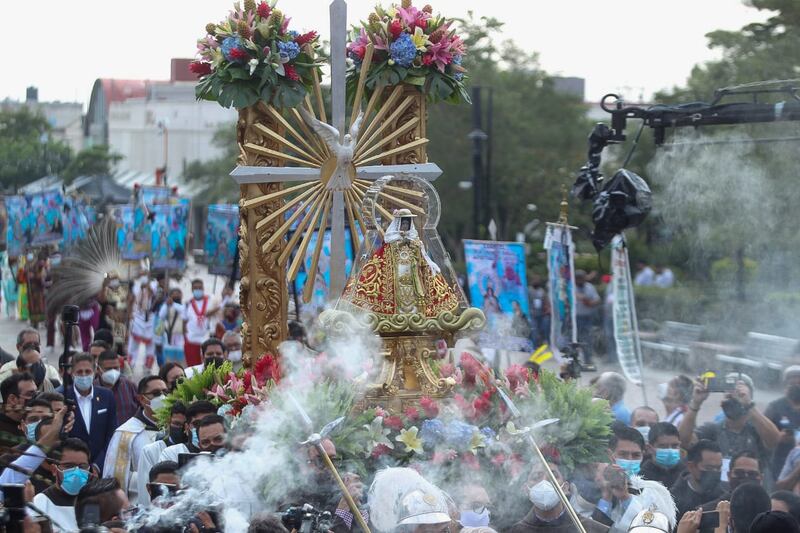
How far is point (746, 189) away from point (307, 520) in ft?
39.8

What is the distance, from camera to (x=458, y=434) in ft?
23.3

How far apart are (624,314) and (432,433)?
5.16 meters

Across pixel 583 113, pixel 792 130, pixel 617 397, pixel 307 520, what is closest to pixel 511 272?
pixel 792 130

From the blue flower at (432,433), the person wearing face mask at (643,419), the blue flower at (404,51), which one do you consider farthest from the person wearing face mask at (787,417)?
the blue flower at (404,51)

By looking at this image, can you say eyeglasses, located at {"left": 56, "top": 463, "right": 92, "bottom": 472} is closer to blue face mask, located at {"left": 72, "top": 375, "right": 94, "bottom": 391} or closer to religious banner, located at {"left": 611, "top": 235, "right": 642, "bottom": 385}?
blue face mask, located at {"left": 72, "top": 375, "right": 94, "bottom": 391}

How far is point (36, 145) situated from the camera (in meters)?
37.4

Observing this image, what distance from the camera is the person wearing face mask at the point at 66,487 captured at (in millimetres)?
6918

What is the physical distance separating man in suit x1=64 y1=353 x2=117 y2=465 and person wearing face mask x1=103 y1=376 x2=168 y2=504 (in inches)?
16.4

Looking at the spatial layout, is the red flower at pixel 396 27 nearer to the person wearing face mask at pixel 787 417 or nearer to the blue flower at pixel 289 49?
the blue flower at pixel 289 49

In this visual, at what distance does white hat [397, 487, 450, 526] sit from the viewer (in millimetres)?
5797

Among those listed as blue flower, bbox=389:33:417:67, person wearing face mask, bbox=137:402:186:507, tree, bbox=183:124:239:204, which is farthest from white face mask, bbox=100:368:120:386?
tree, bbox=183:124:239:204

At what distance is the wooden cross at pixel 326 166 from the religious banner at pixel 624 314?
3.02m

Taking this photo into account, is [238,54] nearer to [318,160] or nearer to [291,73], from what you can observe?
[291,73]

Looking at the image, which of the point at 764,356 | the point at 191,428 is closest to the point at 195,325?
the point at 764,356
